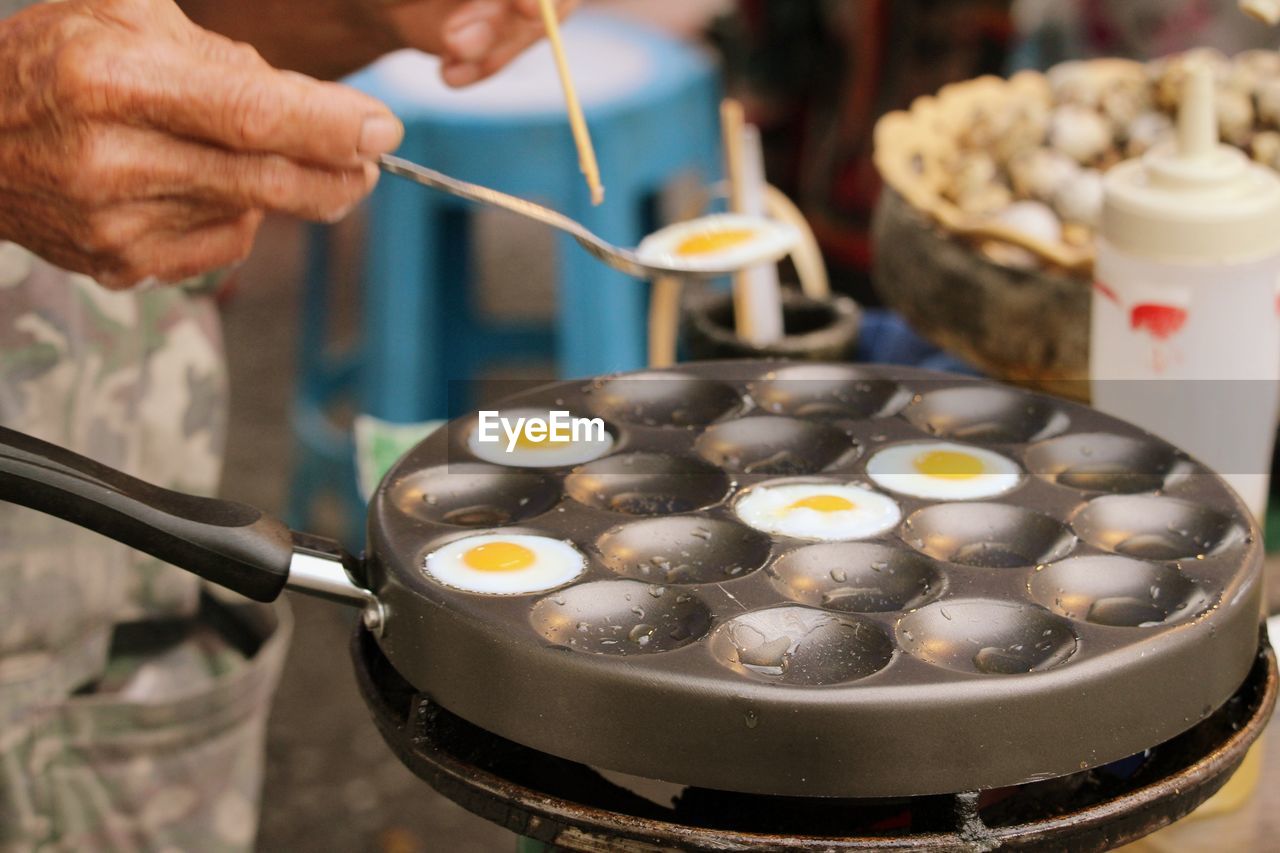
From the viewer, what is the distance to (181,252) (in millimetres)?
1079

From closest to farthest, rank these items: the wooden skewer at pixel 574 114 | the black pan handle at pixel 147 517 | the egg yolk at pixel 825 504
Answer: the black pan handle at pixel 147 517
the egg yolk at pixel 825 504
the wooden skewer at pixel 574 114

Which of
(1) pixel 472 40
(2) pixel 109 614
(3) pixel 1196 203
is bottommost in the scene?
(2) pixel 109 614

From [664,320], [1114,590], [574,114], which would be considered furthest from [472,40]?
[1114,590]

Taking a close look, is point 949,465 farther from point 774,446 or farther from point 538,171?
point 538,171

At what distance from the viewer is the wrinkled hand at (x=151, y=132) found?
0.94m

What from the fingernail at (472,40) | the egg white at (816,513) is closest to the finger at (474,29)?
the fingernail at (472,40)

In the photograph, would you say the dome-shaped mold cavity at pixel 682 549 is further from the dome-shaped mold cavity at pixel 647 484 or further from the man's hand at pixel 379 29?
the man's hand at pixel 379 29

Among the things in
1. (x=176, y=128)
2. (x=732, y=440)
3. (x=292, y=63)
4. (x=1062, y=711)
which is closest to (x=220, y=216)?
(x=176, y=128)

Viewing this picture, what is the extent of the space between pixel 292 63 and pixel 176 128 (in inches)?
24.2

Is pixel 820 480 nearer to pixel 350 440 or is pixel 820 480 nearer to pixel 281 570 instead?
pixel 281 570

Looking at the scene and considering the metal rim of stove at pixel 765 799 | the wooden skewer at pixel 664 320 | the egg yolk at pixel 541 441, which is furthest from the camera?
the wooden skewer at pixel 664 320

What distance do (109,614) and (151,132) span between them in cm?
76

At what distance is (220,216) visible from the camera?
41.9 inches

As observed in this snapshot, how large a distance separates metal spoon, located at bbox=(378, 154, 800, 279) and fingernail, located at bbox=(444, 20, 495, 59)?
0.22 metres
